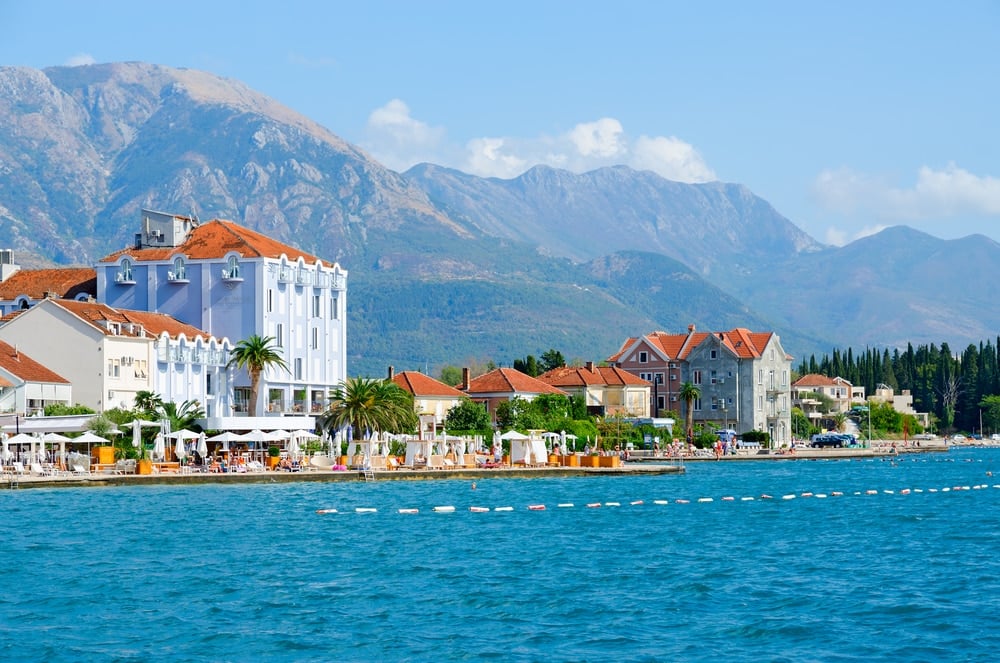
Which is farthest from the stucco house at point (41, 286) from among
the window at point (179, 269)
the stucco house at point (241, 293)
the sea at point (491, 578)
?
the sea at point (491, 578)

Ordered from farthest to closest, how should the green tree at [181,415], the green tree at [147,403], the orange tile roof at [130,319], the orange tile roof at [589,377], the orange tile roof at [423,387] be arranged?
the orange tile roof at [589,377], the orange tile roof at [423,387], the orange tile roof at [130,319], the green tree at [147,403], the green tree at [181,415]

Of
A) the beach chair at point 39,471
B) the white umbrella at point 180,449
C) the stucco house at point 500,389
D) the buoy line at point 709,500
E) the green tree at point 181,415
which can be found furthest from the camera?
the stucco house at point 500,389

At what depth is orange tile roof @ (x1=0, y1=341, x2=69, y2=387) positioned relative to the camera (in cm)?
8619

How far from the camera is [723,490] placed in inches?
3191

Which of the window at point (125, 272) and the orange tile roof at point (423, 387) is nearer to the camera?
the window at point (125, 272)

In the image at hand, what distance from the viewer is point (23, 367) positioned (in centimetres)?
8781

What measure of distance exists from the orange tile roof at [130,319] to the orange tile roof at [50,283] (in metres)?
10.5

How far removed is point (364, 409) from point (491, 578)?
51.6 meters

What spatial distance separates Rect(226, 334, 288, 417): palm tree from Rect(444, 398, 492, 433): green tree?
18544 mm

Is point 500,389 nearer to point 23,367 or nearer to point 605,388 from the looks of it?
point 605,388

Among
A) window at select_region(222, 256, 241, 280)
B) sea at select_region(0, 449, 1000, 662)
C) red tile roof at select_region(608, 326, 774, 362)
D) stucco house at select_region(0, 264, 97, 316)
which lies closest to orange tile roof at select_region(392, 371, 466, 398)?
window at select_region(222, 256, 241, 280)

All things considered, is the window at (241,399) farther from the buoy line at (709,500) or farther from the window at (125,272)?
the buoy line at (709,500)

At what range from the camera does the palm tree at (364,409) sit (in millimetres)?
92562

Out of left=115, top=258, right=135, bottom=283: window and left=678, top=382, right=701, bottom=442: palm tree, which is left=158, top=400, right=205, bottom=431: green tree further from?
left=678, top=382, right=701, bottom=442: palm tree
